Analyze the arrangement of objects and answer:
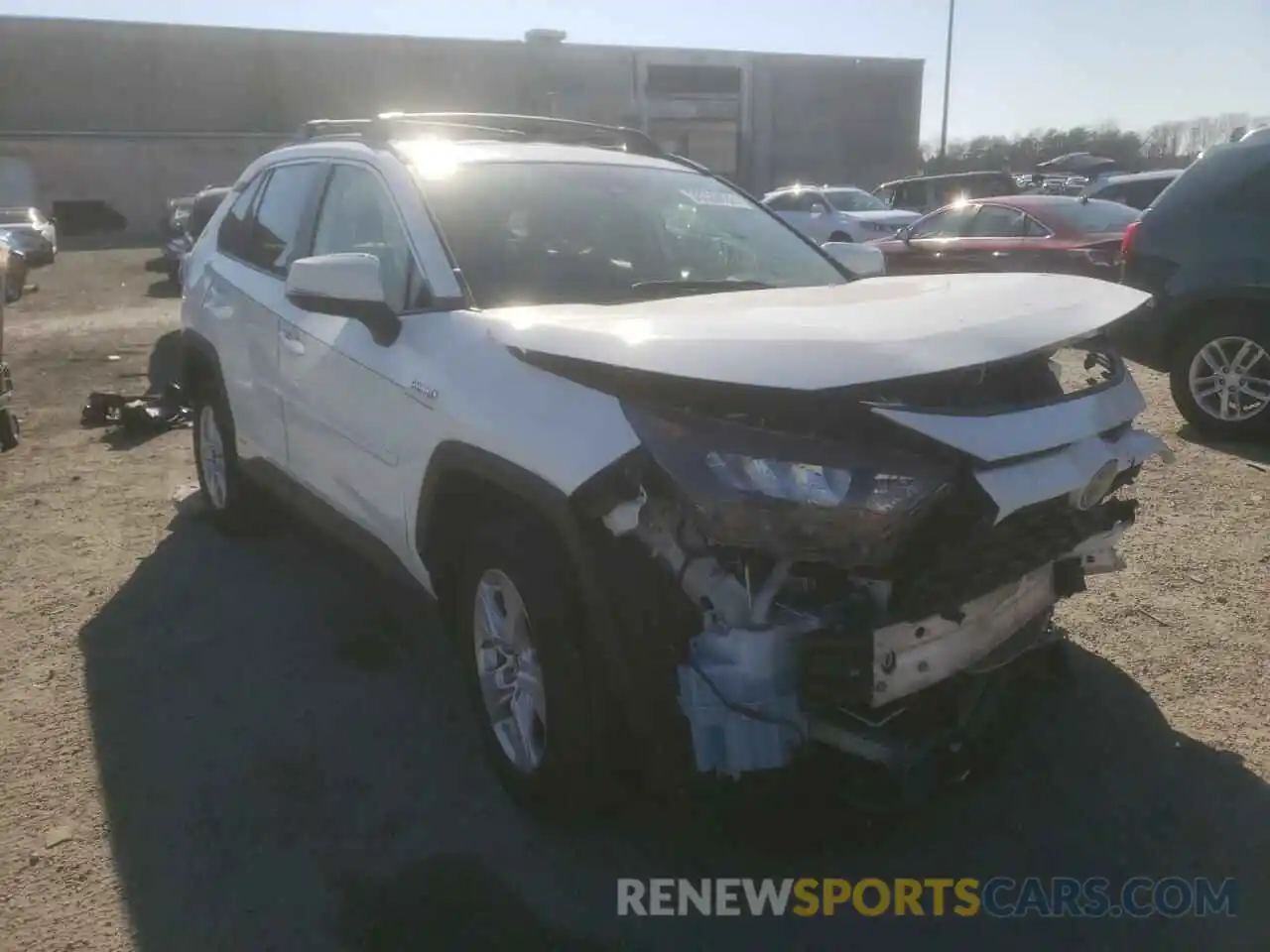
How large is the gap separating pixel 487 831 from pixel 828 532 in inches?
53.7

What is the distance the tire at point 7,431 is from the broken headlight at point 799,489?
646 cm

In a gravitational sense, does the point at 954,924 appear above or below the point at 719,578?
below

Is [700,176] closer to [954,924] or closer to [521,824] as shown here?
[521,824]

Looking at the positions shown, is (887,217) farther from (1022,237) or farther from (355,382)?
(355,382)

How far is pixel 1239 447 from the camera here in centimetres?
626

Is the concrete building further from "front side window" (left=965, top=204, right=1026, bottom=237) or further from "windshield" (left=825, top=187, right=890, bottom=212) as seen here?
"front side window" (left=965, top=204, right=1026, bottom=237)

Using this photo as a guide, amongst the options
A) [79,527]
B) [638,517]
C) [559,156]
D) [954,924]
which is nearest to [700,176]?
[559,156]

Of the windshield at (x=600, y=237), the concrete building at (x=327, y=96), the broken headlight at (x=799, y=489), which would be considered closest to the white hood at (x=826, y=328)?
the broken headlight at (x=799, y=489)

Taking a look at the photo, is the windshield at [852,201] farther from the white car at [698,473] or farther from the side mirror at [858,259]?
the white car at [698,473]

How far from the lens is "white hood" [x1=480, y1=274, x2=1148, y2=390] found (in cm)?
229

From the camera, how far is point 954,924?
2.57m

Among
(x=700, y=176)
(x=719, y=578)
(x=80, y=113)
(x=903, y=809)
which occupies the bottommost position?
(x=903, y=809)

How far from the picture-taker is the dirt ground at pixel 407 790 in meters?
2.59

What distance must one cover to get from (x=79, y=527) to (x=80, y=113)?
134ft
